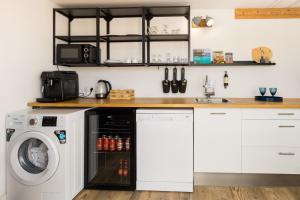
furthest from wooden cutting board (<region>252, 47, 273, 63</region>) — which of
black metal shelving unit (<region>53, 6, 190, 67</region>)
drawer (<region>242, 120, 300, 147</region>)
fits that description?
drawer (<region>242, 120, 300, 147</region>)

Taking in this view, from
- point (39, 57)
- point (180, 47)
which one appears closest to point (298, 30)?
point (180, 47)

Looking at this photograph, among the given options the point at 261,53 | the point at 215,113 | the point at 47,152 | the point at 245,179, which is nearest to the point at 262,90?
the point at 261,53

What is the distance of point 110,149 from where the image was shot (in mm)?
3086

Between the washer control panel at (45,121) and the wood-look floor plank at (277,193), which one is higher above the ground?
the washer control panel at (45,121)

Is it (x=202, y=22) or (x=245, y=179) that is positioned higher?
(x=202, y=22)

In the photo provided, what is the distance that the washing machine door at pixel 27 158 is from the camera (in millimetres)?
2607

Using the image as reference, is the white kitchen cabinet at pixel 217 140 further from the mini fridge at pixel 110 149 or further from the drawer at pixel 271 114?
the mini fridge at pixel 110 149

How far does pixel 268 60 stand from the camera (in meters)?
→ 3.65

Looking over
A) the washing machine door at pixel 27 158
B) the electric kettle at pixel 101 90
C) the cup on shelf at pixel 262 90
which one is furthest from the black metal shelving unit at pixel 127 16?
the washing machine door at pixel 27 158

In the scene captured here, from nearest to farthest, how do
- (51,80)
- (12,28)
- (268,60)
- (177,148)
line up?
(12,28)
(177,148)
(51,80)
(268,60)

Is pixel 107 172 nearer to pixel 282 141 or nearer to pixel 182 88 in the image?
pixel 182 88

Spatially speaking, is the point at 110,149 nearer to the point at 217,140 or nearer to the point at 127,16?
the point at 217,140

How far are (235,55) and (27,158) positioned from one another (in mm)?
2652

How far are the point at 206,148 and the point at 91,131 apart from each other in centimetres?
119
